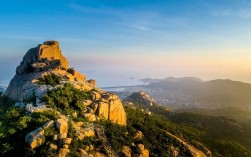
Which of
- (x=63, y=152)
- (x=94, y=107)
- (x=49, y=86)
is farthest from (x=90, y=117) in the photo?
(x=63, y=152)

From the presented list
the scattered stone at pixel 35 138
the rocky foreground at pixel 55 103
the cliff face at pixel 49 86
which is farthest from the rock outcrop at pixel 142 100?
the scattered stone at pixel 35 138

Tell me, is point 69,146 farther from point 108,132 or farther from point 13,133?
point 108,132

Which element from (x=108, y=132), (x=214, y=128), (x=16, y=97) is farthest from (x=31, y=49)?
(x=214, y=128)

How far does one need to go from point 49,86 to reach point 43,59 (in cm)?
1213

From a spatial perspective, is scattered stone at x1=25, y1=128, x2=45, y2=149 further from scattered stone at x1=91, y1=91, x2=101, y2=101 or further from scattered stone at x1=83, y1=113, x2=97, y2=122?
scattered stone at x1=91, y1=91, x2=101, y2=101

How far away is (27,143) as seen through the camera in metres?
16.7

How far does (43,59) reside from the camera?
37750 mm

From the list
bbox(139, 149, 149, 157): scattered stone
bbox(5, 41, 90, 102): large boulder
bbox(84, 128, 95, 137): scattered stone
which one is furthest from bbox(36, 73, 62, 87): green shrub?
bbox(139, 149, 149, 157): scattered stone

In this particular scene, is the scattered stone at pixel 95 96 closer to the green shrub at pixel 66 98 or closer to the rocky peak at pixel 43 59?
the green shrub at pixel 66 98

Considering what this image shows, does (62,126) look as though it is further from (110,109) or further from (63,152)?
(110,109)

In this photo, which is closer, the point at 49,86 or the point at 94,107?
the point at 94,107

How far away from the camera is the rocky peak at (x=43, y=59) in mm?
35594

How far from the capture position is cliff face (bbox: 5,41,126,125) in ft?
88.9

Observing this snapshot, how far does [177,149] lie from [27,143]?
21506 mm
